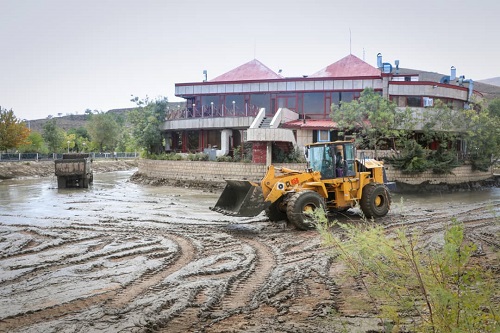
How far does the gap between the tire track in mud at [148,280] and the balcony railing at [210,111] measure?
83.6 feet

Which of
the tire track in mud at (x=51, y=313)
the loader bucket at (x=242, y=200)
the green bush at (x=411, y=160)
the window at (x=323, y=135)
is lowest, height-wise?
the tire track in mud at (x=51, y=313)

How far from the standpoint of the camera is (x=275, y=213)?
43.3ft

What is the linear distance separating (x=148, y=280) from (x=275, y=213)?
20.4ft

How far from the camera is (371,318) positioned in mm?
5562

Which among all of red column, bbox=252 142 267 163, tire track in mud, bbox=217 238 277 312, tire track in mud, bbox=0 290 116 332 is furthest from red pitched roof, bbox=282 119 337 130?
tire track in mud, bbox=0 290 116 332

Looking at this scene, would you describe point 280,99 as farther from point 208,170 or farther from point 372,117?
point 208,170

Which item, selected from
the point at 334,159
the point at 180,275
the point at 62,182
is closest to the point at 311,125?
the point at 62,182

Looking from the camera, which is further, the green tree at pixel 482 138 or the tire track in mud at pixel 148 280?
the green tree at pixel 482 138

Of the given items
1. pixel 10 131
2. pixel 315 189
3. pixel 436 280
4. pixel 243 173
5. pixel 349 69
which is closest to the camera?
pixel 436 280

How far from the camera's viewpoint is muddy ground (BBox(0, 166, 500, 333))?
18.8 ft

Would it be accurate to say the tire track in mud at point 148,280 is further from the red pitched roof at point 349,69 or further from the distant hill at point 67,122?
the distant hill at point 67,122

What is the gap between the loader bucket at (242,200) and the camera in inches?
455

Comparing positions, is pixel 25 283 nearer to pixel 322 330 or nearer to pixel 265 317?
pixel 265 317

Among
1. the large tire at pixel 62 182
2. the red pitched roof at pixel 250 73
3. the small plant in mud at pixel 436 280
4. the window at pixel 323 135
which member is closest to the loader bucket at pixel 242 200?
the small plant in mud at pixel 436 280
